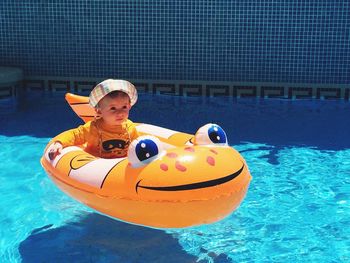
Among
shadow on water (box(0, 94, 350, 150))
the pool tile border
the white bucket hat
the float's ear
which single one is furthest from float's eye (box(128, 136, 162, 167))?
the pool tile border

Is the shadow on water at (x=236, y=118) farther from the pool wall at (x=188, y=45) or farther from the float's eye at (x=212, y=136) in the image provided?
the float's eye at (x=212, y=136)

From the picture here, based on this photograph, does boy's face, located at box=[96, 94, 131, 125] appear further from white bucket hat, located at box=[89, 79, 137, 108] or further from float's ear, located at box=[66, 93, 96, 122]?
float's ear, located at box=[66, 93, 96, 122]

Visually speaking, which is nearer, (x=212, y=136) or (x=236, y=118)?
(x=212, y=136)

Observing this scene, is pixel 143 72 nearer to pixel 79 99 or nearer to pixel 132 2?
pixel 132 2

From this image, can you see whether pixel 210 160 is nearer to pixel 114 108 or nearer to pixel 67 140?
pixel 114 108

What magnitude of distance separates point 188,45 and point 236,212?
4399mm

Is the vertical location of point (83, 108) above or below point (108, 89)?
below

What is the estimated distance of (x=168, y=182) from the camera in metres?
2.73

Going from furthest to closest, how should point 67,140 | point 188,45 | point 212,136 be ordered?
point 188,45
point 67,140
point 212,136

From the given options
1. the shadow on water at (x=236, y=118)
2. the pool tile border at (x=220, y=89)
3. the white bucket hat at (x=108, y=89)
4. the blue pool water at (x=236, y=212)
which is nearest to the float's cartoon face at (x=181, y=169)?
the white bucket hat at (x=108, y=89)

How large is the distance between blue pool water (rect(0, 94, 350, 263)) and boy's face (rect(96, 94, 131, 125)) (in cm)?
76

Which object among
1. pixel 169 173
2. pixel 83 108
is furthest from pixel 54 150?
pixel 169 173

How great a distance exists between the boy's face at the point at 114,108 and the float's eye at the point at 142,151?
1.71 feet

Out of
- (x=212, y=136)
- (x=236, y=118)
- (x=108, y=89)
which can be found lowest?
(x=236, y=118)
